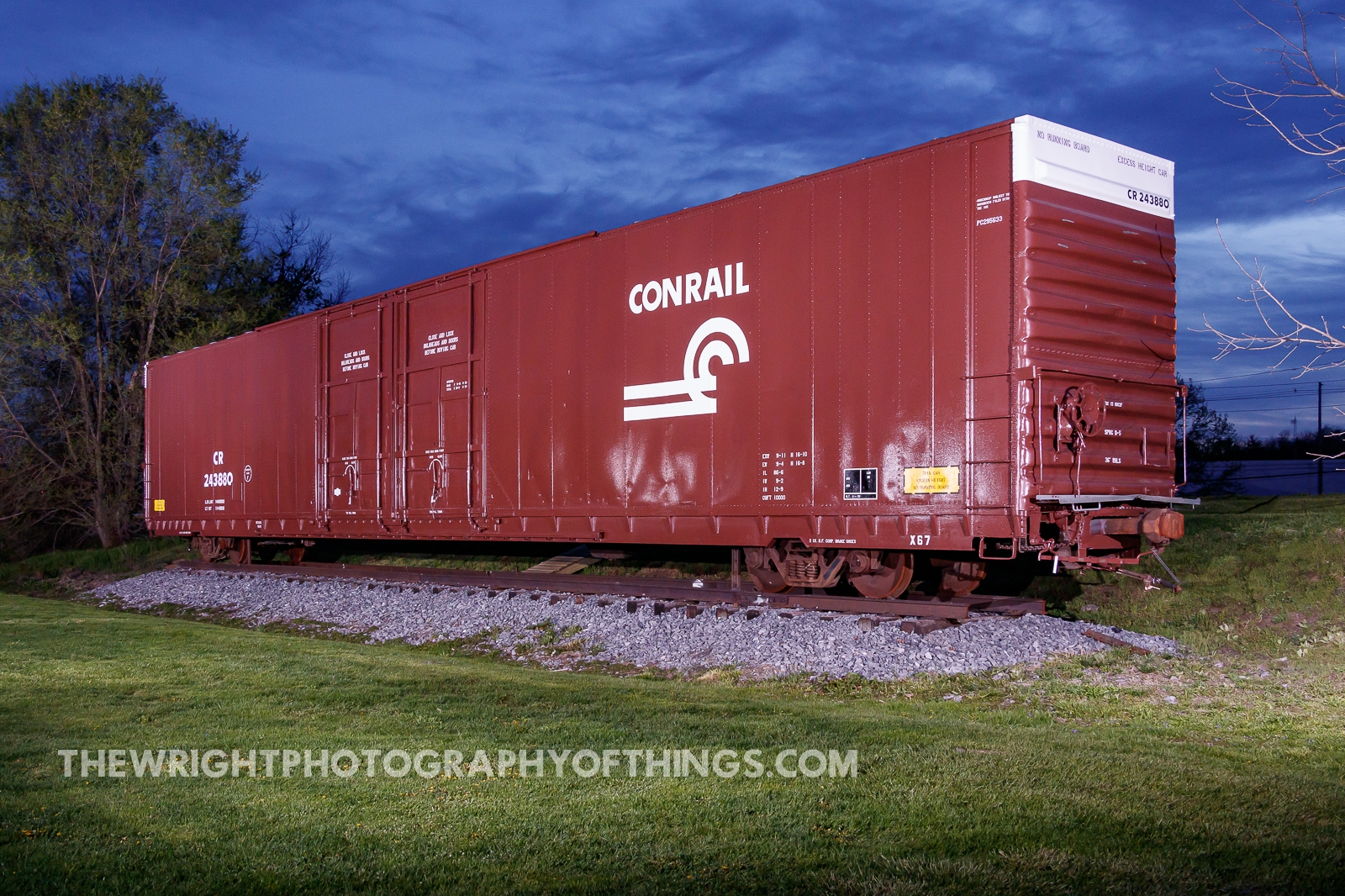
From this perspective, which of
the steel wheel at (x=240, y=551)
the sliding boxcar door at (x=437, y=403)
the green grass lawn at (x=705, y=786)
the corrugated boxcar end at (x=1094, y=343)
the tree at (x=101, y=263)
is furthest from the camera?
the tree at (x=101, y=263)

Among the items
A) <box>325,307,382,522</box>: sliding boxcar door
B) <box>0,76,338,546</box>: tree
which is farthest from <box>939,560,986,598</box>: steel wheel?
<box>0,76,338,546</box>: tree

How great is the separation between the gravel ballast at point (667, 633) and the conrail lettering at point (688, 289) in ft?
11.1

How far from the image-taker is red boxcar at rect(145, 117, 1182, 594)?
9.12 metres

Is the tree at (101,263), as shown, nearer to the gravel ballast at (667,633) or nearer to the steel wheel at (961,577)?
the gravel ballast at (667,633)

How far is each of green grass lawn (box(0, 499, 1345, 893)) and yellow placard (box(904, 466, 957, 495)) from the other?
173 centimetres

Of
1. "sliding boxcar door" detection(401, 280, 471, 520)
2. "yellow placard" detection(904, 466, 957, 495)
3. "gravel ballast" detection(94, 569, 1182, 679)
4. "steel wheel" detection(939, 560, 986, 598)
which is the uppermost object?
"sliding boxcar door" detection(401, 280, 471, 520)

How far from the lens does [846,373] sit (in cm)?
1012

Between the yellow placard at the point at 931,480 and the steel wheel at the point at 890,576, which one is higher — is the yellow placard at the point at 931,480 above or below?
above

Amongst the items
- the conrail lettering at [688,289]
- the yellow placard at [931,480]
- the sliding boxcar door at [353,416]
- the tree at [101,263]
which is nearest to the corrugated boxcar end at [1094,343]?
the yellow placard at [931,480]

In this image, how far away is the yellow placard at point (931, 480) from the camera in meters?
9.31

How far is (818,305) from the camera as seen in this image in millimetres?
10352

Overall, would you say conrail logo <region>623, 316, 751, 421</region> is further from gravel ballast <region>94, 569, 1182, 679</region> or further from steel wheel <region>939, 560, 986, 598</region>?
steel wheel <region>939, 560, 986, 598</region>

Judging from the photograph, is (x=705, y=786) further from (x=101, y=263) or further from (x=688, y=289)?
(x=101, y=263)

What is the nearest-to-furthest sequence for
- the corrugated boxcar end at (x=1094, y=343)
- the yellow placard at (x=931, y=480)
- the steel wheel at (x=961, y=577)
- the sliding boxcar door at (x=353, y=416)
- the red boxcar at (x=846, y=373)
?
the corrugated boxcar end at (x=1094, y=343) → the red boxcar at (x=846, y=373) → the yellow placard at (x=931, y=480) → the steel wheel at (x=961, y=577) → the sliding boxcar door at (x=353, y=416)
